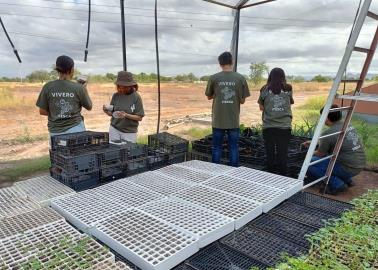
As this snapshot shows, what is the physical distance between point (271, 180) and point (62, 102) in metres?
2.30

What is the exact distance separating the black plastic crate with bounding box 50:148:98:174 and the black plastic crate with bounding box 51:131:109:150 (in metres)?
0.08

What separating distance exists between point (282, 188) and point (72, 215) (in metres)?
1.69

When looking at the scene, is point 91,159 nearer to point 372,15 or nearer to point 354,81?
point 354,81

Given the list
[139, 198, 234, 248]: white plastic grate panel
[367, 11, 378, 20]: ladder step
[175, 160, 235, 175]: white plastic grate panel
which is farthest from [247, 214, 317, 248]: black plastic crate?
[367, 11, 378, 20]: ladder step

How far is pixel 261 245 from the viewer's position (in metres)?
1.93

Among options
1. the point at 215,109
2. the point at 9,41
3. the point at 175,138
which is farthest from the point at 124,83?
the point at 9,41

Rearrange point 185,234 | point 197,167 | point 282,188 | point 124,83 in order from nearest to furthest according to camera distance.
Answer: point 185,234, point 282,188, point 197,167, point 124,83

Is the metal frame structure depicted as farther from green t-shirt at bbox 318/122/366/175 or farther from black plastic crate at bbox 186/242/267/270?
black plastic crate at bbox 186/242/267/270

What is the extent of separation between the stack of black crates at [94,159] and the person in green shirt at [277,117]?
1416 mm

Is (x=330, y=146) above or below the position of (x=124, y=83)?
below

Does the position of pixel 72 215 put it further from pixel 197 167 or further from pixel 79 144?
pixel 197 167

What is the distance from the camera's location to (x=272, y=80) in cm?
379

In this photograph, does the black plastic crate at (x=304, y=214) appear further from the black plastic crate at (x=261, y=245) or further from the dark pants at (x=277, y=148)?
the dark pants at (x=277, y=148)

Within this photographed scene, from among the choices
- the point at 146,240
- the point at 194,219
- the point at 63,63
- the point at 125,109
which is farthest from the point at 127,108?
the point at 146,240
